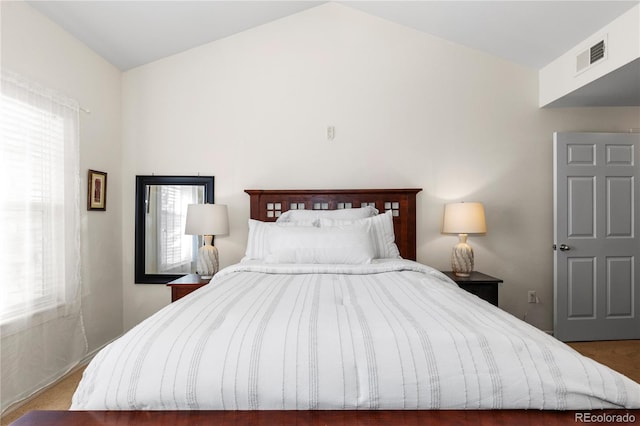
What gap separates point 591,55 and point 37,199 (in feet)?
13.8

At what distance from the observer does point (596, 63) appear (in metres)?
2.71

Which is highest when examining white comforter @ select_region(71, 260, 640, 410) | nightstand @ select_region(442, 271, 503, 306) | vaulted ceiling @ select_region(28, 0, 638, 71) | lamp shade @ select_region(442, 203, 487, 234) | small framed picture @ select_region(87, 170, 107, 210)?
vaulted ceiling @ select_region(28, 0, 638, 71)

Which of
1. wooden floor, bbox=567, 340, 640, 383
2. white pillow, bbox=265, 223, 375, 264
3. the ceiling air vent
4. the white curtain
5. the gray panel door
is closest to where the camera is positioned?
the white curtain

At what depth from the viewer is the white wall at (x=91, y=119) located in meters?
2.35

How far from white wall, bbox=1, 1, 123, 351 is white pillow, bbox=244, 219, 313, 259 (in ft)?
4.51

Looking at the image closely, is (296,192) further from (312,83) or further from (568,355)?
(568,355)

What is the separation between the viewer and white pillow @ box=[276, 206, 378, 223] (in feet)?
9.91

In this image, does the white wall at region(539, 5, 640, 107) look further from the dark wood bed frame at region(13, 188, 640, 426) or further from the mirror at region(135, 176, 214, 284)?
the mirror at region(135, 176, 214, 284)

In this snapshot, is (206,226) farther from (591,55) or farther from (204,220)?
(591,55)

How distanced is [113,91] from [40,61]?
87 cm

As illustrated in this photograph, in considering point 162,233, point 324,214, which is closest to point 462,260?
point 324,214

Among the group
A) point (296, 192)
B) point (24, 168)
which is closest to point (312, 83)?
point (296, 192)

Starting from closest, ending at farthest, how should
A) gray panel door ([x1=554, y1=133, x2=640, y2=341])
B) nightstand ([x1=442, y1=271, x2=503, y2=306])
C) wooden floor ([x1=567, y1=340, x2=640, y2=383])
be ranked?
wooden floor ([x1=567, y1=340, x2=640, y2=383]) → nightstand ([x1=442, y1=271, x2=503, y2=306]) → gray panel door ([x1=554, y1=133, x2=640, y2=341])

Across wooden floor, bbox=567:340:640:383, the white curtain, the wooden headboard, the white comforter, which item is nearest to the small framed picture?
the white curtain
